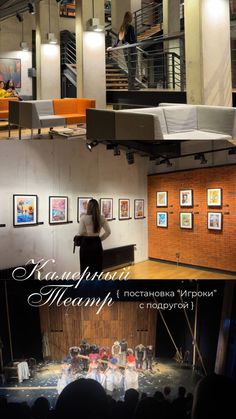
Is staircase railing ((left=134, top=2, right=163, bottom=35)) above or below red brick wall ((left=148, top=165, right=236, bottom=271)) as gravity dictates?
above

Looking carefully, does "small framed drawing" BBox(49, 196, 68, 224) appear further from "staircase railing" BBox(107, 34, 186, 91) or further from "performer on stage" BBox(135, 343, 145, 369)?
"staircase railing" BBox(107, 34, 186, 91)

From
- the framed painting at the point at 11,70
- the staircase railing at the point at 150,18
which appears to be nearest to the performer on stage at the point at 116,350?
the staircase railing at the point at 150,18

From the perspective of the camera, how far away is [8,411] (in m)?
2.13

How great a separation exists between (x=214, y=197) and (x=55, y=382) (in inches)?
51.1

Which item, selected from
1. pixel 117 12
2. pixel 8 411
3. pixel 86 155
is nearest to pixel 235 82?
pixel 117 12

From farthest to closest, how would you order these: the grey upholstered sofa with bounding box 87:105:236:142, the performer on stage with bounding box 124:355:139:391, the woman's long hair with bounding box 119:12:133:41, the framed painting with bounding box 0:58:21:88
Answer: the framed painting with bounding box 0:58:21:88 → the woman's long hair with bounding box 119:12:133:41 → the performer on stage with bounding box 124:355:139:391 → the grey upholstered sofa with bounding box 87:105:236:142

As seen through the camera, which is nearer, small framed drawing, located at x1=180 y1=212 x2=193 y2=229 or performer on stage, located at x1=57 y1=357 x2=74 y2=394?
small framed drawing, located at x1=180 y1=212 x2=193 y2=229

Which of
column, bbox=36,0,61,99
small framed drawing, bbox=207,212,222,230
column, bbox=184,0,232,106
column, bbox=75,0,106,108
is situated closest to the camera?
small framed drawing, bbox=207,212,222,230

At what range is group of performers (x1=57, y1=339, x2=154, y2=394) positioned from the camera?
2123mm

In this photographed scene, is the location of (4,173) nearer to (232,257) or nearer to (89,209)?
(89,209)

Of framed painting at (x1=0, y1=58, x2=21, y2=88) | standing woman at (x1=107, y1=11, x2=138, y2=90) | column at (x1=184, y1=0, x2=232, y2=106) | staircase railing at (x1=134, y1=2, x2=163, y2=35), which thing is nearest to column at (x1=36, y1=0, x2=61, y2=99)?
staircase railing at (x1=134, y1=2, x2=163, y2=35)

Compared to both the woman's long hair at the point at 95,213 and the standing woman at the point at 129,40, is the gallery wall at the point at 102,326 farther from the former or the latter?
the standing woman at the point at 129,40

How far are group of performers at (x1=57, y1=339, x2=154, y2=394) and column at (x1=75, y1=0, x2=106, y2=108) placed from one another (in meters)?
7.42

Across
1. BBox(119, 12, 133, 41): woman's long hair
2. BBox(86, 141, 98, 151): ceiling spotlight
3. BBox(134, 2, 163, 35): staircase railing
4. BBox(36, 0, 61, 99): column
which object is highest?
BBox(134, 2, 163, 35): staircase railing
